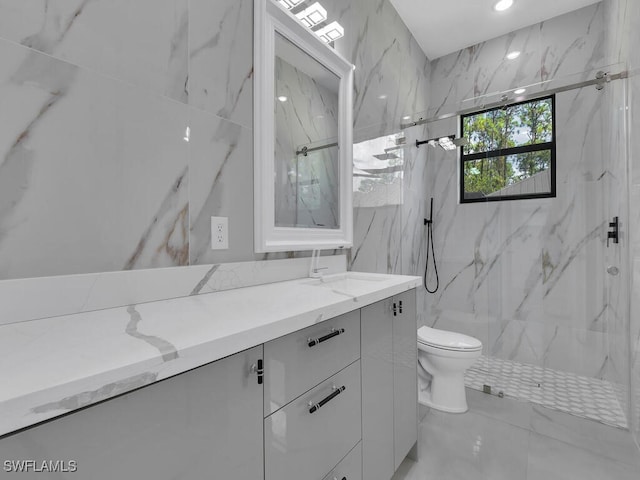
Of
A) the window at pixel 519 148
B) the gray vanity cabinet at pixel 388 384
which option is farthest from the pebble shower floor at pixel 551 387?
the window at pixel 519 148

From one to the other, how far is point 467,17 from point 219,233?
290 centimetres

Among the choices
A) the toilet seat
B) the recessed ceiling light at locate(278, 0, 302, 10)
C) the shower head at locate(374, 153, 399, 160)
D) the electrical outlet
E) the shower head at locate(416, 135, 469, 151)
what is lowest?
the toilet seat

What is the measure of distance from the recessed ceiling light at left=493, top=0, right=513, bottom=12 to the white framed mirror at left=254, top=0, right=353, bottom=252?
1595mm

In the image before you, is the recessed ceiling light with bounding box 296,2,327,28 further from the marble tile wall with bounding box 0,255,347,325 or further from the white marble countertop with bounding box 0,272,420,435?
the white marble countertop with bounding box 0,272,420,435

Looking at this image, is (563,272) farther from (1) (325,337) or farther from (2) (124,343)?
(2) (124,343)

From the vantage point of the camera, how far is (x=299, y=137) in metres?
1.62

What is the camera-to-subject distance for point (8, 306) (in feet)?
2.39

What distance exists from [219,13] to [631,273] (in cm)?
249

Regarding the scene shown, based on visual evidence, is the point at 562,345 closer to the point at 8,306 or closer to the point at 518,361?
the point at 518,361

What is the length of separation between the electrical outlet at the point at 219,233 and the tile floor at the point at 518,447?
1356 millimetres

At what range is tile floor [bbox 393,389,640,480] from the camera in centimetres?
151

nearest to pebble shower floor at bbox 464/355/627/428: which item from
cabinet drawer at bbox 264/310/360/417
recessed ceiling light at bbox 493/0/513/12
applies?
cabinet drawer at bbox 264/310/360/417

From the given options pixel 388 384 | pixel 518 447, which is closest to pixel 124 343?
pixel 388 384

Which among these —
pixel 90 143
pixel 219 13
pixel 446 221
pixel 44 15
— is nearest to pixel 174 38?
pixel 219 13
